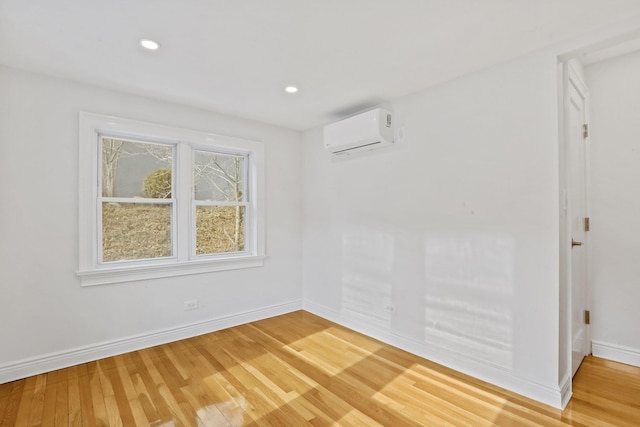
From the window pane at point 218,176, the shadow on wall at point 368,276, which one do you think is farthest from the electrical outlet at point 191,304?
the shadow on wall at point 368,276

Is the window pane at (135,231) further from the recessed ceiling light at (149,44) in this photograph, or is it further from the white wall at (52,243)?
the recessed ceiling light at (149,44)

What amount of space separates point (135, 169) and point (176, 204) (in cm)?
51

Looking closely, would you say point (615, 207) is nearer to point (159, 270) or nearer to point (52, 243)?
point (159, 270)

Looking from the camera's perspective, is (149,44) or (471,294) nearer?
(149,44)

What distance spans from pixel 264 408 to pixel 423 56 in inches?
108

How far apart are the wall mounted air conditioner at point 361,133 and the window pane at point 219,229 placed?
1447mm

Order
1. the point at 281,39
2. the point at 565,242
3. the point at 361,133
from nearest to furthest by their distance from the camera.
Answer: the point at 281,39
the point at 565,242
the point at 361,133

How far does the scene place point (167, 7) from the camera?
171 cm

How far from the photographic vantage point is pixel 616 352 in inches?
102

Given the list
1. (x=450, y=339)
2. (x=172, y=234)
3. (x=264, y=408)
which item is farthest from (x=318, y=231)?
(x=264, y=408)

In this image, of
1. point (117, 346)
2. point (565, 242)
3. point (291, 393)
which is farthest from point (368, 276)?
point (117, 346)

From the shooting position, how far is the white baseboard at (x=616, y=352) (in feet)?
8.27

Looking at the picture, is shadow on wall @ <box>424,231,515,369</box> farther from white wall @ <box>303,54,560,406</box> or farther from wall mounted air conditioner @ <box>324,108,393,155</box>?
wall mounted air conditioner @ <box>324,108,393,155</box>

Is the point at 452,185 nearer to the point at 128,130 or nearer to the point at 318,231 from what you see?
the point at 318,231
